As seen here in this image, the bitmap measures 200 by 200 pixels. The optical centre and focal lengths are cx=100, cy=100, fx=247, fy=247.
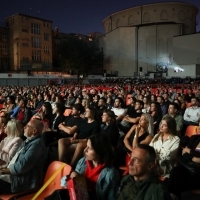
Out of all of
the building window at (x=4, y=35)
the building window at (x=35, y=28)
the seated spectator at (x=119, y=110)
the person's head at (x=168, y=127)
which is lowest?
the seated spectator at (x=119, y=110)

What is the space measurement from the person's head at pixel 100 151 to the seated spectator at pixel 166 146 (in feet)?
3.73

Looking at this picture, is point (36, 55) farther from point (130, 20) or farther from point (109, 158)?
point (109, 158)

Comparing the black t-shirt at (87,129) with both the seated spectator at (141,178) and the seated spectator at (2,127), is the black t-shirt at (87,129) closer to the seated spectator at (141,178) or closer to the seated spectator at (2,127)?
the seated spectator at (2,127)

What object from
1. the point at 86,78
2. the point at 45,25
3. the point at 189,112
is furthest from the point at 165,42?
the point at 189,112

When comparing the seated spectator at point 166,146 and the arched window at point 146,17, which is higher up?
the arched window at point 146,17

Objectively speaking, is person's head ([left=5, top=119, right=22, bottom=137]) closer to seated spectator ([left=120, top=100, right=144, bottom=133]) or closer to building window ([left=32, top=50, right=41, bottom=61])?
seated spectator ([left=120, top=100, right=144, bottom=133])

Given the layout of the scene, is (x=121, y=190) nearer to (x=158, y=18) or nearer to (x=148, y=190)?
(x=148, y=190)

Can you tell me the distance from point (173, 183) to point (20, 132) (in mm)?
2479

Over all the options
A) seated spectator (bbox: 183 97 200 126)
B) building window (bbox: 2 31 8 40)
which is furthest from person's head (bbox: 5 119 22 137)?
building window (bbox: 2 31 8 40)

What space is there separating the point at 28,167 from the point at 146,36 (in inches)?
2034

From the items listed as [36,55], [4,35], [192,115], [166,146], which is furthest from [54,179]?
[4,35]

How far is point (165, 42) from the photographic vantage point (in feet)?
166

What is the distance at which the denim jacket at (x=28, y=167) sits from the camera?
3158 mm

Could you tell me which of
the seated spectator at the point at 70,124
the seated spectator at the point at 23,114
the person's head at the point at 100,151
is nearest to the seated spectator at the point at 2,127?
the seated spectator at the point at 70,124
